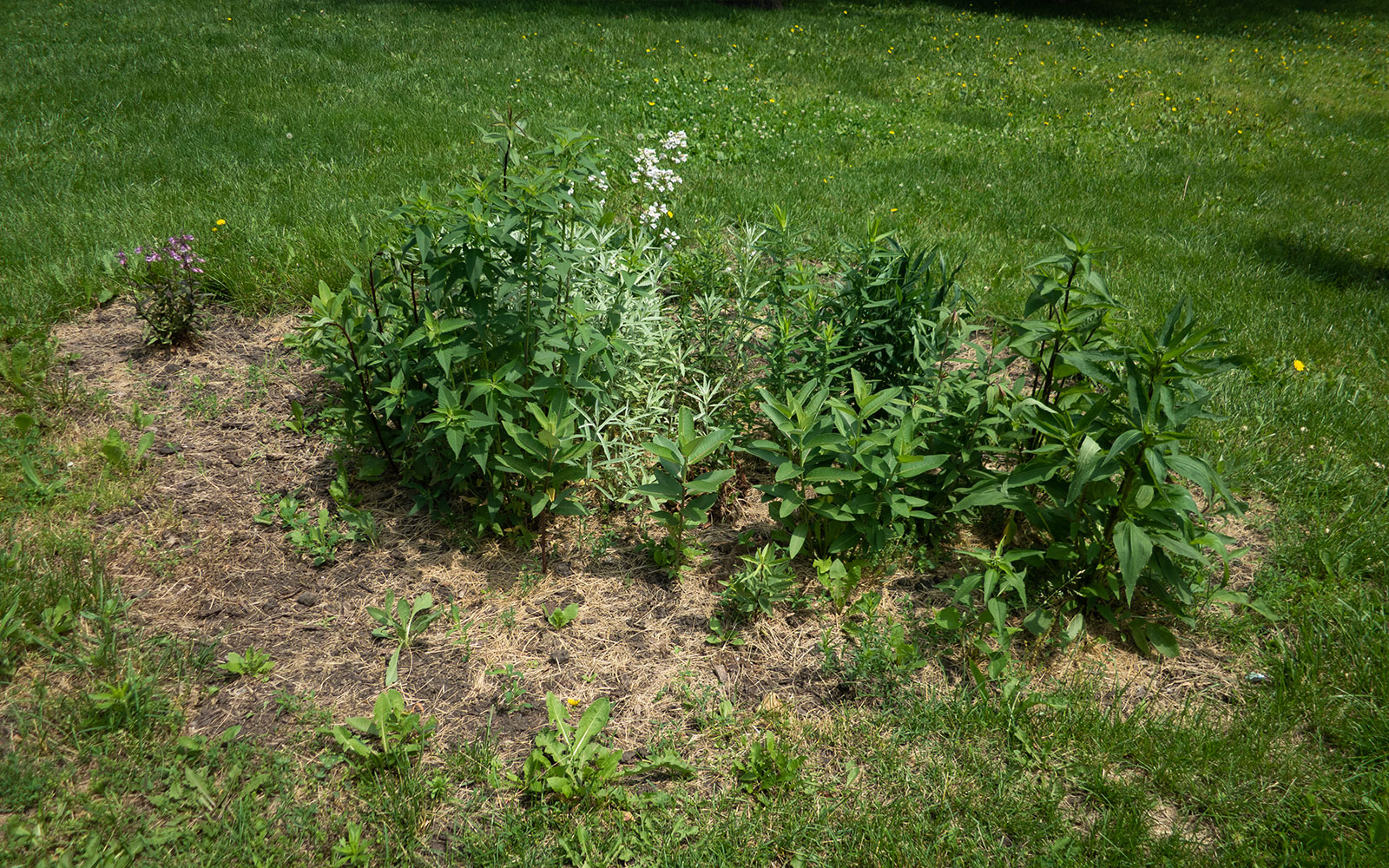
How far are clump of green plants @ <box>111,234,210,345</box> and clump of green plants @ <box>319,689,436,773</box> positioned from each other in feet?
8.64

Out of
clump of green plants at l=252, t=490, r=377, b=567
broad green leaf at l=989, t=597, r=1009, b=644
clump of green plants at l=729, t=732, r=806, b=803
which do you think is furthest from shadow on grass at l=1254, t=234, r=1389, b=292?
clump of green plants at l=252, t=490, r=377, b=567

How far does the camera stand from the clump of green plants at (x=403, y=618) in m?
2.76

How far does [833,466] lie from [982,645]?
0.78 m

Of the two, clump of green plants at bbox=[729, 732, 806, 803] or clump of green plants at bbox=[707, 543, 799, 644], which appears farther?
clump of green plants at bbox=[707, 543, 799, 644]

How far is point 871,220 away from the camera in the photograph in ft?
17.6

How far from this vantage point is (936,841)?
220 cm

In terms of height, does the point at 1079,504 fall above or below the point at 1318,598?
above

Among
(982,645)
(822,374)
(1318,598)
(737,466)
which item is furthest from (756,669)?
(1318,598)

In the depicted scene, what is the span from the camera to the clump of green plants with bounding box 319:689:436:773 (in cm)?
234

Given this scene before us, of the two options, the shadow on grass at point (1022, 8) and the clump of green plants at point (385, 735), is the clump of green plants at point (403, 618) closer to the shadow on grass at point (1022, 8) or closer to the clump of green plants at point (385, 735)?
the clump of green plants at point (385, 735)

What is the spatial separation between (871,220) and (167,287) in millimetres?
4045

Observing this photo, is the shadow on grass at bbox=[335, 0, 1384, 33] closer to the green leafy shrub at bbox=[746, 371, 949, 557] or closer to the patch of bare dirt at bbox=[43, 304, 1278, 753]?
the patch of bare dirt at bbox=[43, 304, 1278, 753]

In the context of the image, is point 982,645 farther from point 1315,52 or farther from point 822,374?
point 1315,52

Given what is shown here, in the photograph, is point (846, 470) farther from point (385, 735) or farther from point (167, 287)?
point (167, 287)
